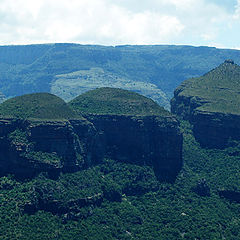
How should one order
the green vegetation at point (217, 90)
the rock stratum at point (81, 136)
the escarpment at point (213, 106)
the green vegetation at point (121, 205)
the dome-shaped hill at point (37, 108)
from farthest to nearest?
the green vegetation at point (217, 90), the escarpment at point (213, 106), the dome-shaped hill at point (37, 108), the rock stratum at point (81, 136), the green vegetation at point (121, 205)

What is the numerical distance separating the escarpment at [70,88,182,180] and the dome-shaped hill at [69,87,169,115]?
0.29m

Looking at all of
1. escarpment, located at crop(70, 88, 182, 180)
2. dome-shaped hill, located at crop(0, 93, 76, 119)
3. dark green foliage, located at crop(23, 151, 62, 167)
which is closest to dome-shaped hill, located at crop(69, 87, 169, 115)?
escarpment, located at crop(70, 88, 182, 180)

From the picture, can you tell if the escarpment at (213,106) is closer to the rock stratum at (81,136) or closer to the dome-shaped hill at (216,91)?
the dome-shaped hill at (216,91)

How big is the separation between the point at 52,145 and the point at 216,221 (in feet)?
131

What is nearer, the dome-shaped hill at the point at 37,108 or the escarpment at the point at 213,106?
the dome-shaped hill at the point at 37,108

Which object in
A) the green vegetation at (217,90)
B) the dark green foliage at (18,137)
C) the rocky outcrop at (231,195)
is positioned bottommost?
the rocky outcrop at (231,195)

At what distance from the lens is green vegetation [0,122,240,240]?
112125 mm

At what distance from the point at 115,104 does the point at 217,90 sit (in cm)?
4202

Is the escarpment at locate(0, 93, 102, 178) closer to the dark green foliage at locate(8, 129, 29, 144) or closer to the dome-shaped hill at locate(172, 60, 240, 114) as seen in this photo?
the dark green foliage at locate(8, 129, 29, 144)

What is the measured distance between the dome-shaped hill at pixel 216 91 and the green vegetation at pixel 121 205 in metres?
19.0

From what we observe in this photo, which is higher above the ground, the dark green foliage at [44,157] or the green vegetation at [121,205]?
the dark green foliage at [44,157]

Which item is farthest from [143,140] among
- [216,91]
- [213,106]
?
[216,91]

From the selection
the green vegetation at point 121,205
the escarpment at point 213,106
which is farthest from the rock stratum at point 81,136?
the escarpment at point 213,106

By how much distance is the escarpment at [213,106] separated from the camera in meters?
162
